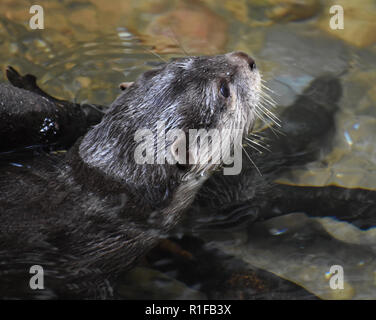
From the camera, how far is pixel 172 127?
97.6 inches

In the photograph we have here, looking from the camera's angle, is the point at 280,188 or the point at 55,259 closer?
the point at 55,259

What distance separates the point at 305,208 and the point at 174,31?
1.91 meters

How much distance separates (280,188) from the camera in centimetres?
307

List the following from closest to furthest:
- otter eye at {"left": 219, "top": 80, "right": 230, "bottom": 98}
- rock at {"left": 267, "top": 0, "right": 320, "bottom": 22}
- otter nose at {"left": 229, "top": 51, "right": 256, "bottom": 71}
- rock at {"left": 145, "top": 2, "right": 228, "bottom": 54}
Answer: otter eye at {"left": 219, "top": 80, "right": 230, "bottom": 98}
otter nose at {"left": 229, "top": 51, "right": 256, "bottom": 71}
rock at {"left": 145, "top": 2, "right": 228, "bottom": 54}
rock at {"left": 267, "top": 0, "right": 320, "bottom": 22}

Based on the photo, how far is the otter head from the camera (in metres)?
2.49

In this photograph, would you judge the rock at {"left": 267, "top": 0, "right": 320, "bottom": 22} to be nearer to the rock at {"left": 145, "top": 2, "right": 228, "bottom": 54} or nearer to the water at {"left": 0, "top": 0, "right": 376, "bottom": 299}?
the water at {"left": 0, "top": 0, "right": 376, "bottom": 299}

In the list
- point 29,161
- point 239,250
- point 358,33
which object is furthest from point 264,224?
point 358,33

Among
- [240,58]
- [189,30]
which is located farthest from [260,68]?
[240,58]

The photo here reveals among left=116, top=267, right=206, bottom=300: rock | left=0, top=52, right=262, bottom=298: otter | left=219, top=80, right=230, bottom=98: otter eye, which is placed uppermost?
left=219, top=80, right=230, bottom=98: otter eye

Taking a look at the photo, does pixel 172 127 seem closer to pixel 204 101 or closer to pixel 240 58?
pixel 204 101

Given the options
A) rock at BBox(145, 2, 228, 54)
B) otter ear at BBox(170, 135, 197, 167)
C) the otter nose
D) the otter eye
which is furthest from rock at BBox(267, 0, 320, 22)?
otter ear at BBox(170, 135, 197, 167)

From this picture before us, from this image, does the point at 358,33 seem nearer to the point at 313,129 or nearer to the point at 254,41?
the point at 254,41

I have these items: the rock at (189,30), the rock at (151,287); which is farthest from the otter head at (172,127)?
the rock at (189,30)
